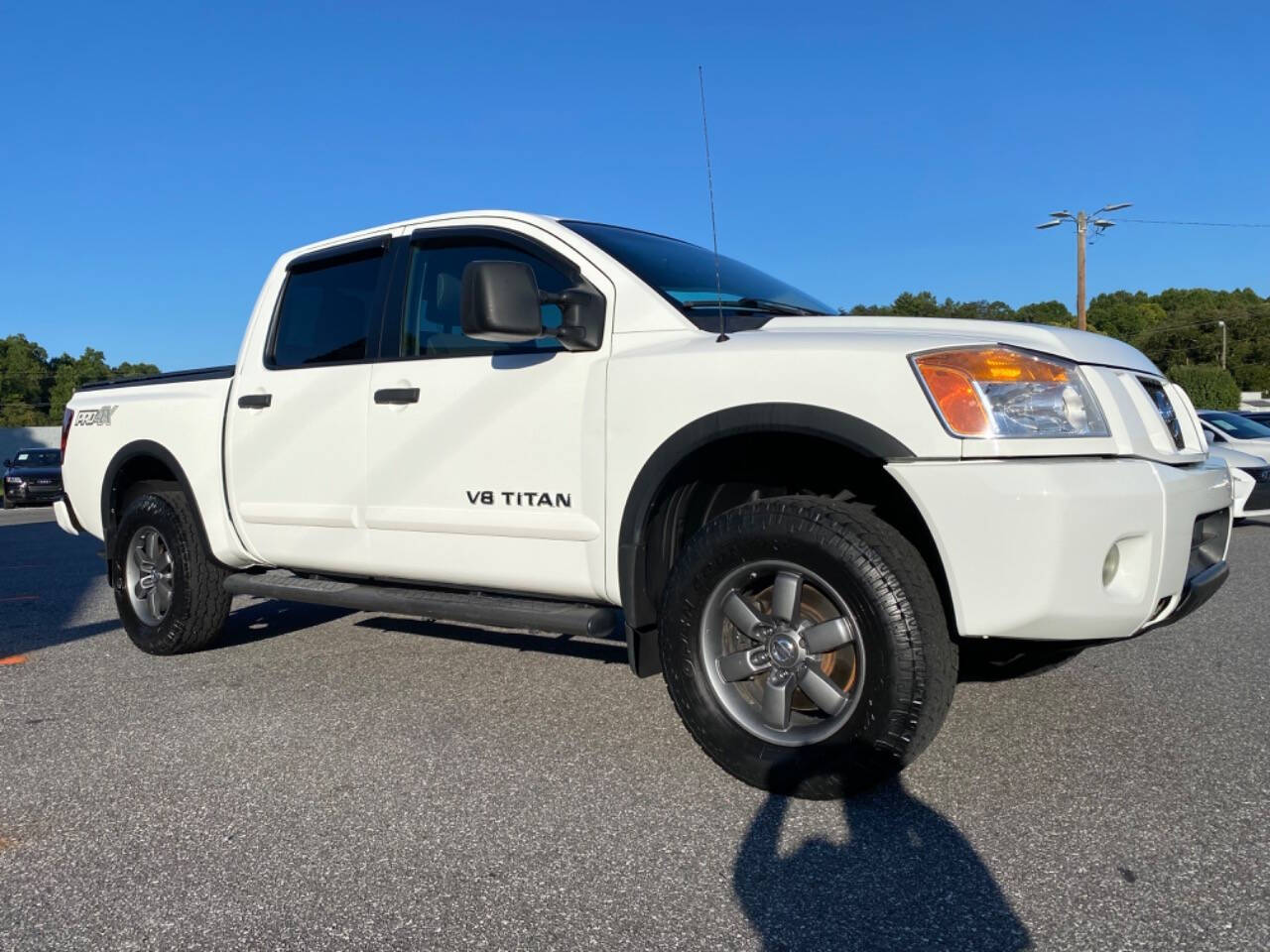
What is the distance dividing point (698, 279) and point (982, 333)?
1280 millimetres

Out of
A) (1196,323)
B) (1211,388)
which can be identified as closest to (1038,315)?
(1211,388)

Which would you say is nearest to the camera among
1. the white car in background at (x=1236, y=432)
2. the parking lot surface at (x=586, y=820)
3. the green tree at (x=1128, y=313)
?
the parking lot surface at (x=586, y=820)

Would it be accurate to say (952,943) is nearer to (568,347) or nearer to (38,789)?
(568,347)

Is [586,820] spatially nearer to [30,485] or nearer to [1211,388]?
[30,485]

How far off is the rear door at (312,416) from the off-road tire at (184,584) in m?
0.40

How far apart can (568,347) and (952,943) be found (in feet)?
7.12

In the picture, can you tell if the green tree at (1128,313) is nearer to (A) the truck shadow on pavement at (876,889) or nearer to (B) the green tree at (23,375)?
(A) the truck shadow on pavement at (876,889)

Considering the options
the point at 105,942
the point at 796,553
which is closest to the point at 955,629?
the point at 796,553

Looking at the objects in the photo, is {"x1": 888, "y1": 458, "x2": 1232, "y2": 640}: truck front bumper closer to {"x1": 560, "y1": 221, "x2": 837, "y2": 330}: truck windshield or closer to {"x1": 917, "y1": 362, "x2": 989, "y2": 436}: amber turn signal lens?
{"x1": 917, "y1": 362, "x2": 989, "y2": 436}: amber turn signal lens

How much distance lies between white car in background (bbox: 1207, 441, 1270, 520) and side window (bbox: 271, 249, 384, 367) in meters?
9.28

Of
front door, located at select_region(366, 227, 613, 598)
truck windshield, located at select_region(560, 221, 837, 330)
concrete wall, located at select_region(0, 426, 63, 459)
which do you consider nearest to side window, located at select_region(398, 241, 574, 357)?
front door, located at select_region(366, 227, 613, 598)

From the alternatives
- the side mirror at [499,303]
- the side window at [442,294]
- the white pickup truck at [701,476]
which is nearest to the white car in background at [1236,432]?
the white pickup truck at [701,476]

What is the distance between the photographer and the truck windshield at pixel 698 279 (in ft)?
12.2

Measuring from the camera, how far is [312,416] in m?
4.46
